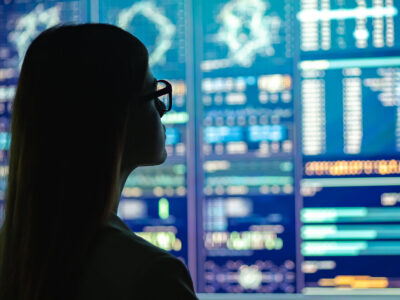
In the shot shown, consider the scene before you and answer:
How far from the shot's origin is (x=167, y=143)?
1.74 metres

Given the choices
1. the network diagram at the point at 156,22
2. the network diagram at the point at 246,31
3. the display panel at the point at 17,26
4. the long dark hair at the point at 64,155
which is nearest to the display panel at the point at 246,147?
the network diagram at the point at 246,31

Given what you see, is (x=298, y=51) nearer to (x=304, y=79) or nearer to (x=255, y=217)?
(x=304, y=79)

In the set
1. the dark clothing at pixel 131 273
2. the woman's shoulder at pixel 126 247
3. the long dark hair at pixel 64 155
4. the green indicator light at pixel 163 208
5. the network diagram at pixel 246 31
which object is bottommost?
the green indicator light at pixel 163 208

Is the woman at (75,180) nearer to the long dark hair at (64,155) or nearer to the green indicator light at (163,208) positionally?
the long dark hair at (64,155)

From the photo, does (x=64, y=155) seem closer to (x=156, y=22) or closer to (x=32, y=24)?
(x=156, y=22)

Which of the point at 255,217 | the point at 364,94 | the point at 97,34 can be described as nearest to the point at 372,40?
the point at 364,94

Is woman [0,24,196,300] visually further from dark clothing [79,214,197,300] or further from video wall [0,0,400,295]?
video wall [0,0,400,295]

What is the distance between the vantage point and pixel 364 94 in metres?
1.64

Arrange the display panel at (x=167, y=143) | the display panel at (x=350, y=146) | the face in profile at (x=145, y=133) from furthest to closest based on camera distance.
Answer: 1. the display panel at (x=167, y=143)
2. the display panel at (x=350, y=146)
3. the face in profile at (x=145, y=133)

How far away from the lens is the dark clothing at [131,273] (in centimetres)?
49

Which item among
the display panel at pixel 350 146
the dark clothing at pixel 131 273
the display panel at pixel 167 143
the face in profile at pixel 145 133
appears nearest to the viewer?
the dark clothing at pixel 131 273

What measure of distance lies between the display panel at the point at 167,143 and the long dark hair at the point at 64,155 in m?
1.15

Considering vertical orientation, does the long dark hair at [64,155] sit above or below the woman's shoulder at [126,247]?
above

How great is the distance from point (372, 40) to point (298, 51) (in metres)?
0.24
